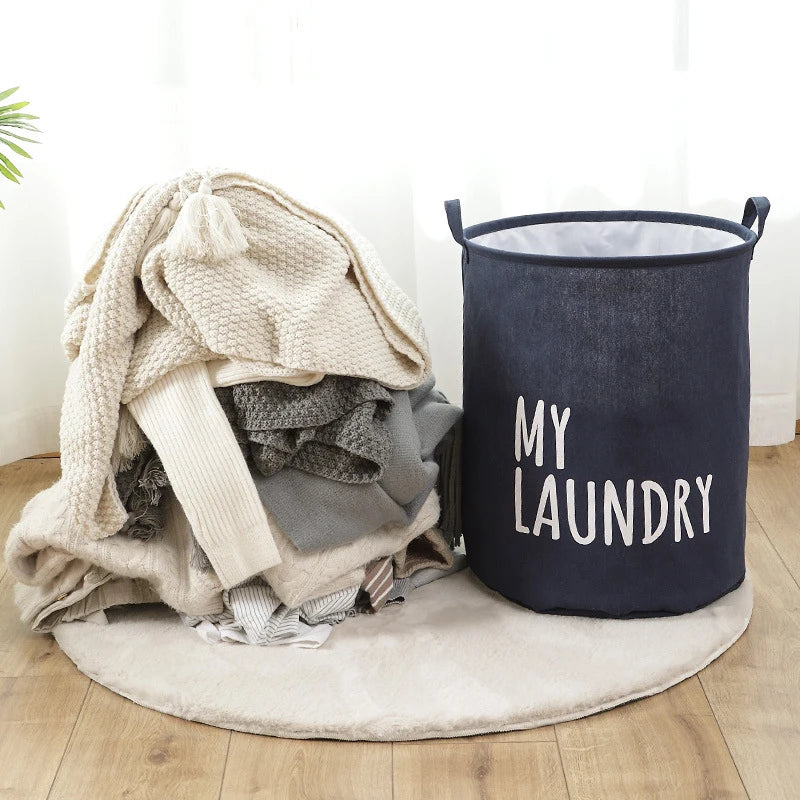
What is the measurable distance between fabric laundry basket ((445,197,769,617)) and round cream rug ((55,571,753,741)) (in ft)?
0.15

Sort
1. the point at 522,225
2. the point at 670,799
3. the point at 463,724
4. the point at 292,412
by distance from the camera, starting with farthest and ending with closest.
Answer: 1. the point at 522,225
2. the point at 292,412
3. the point at 463,724
4. the point at 670,799

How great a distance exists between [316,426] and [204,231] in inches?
10.5

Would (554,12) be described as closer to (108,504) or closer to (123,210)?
(123,210)

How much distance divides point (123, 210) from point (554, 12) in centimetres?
87

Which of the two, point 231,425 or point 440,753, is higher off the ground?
point 231,425

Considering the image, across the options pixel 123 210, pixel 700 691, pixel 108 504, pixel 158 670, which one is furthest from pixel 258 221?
pixel 700 691

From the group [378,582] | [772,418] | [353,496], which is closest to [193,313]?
[353,496]

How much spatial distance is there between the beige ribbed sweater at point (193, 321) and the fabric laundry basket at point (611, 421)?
0.17 m

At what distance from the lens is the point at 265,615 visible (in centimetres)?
141

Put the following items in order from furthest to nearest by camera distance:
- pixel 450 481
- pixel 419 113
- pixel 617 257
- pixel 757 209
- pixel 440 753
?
pixel 419 113, pixel 450 481, pixel 757 209, pixel 617 257, pixel 440 753

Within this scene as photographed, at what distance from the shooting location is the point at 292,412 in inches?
53.2

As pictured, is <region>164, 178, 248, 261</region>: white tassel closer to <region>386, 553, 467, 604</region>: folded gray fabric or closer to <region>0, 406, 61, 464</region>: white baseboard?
<region>386, 553, 467, 604</region>: folded gray fabric

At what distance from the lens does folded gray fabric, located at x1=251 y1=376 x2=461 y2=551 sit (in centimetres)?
138

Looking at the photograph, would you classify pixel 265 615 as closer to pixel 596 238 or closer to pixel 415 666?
pixel 415 666
